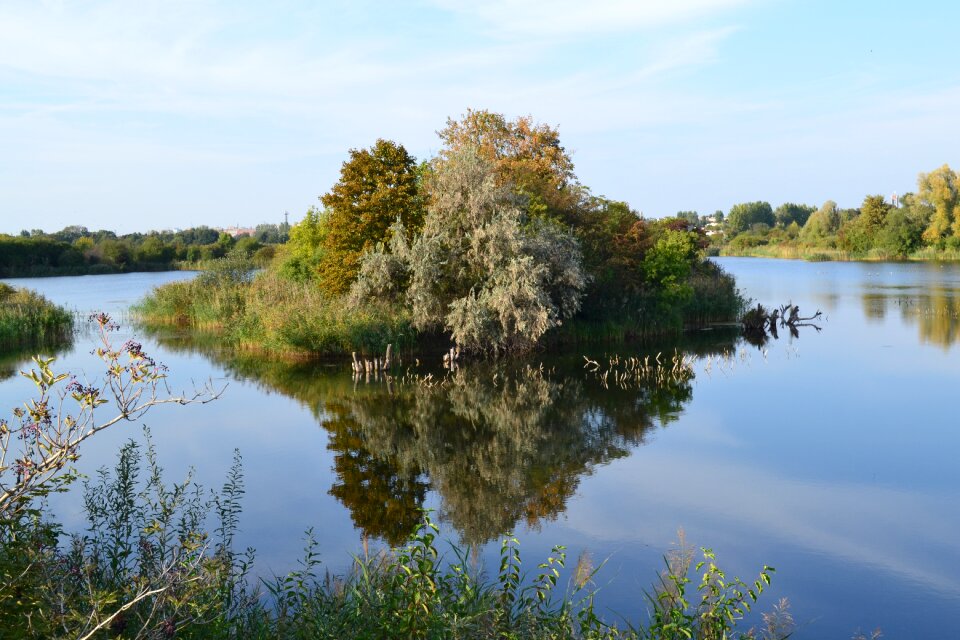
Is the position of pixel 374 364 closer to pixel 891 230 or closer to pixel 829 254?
pixel 891 230

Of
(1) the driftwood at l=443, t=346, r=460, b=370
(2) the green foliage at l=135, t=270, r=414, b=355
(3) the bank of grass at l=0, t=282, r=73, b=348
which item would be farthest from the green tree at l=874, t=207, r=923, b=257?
(3) the bank of grass at l=0, t=282, r=73, b=348

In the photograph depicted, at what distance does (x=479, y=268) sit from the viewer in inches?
1011

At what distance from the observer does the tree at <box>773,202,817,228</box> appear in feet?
531

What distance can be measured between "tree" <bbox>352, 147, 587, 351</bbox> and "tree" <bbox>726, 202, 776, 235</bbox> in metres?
128

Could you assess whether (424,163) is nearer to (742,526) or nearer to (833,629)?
(742,526)

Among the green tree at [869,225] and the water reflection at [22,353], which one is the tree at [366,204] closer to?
the water reflection at [22,353]

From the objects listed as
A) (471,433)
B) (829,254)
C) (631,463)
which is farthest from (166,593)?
(829,254)

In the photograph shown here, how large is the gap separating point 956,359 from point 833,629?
1957cm

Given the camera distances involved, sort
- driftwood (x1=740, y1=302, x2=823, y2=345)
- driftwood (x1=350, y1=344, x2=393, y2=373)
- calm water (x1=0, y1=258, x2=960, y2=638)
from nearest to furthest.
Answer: calm water (x1=0, y1=258, x2=960, y2=638) → driftwood (x1=350, y1=344, x2=393, y2=373) → driftwood (x1=740, y1=302, x2=823, y2=345)

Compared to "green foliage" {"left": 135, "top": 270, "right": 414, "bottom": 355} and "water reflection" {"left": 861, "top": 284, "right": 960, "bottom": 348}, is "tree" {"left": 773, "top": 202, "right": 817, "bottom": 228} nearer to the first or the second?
"water reflection" {"left": 861, "top": 284, "right": 960, "bottom": 348}

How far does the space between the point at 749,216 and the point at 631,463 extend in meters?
157

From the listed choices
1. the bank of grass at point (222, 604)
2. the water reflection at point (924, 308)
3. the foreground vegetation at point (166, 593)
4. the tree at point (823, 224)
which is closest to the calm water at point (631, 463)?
the foreground vegetation at point (166, 593)

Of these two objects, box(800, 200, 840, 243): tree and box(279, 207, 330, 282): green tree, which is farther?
box(800, 200, 840, 243): tree

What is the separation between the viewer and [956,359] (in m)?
24.2
